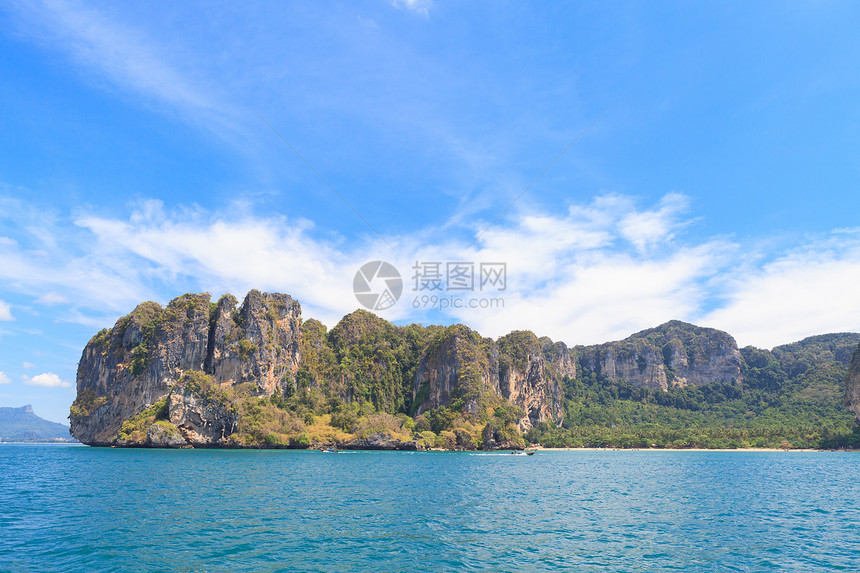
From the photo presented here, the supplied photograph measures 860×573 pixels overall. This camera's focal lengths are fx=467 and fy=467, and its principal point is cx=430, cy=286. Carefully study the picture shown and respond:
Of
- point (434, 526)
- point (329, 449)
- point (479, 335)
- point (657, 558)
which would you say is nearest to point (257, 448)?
point (329, 449)

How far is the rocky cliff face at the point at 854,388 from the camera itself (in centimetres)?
13412

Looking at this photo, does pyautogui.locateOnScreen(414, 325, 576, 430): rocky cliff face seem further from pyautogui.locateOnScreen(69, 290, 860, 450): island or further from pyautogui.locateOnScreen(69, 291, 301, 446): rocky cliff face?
pyautogui.locateOnScreen(69, 291, 301, 446): rocky cliff face

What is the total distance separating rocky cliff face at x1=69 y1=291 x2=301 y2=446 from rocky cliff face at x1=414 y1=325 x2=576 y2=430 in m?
46.7

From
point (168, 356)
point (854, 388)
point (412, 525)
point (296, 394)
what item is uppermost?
point (168, 356)

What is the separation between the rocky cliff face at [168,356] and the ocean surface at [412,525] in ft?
266

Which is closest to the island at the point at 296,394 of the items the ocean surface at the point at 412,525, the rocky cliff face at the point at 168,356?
the rocky cliff face at the point at 168,356

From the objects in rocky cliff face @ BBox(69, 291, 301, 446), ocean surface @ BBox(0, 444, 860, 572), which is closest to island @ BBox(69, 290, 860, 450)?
rocky cliff face @ BBox(69, 291, 301, 446)

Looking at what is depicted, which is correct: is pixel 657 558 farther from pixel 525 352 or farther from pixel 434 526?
pixel 525 352

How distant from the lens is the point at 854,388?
135 metres

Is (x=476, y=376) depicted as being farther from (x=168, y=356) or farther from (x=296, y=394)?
(x=168, y=356)

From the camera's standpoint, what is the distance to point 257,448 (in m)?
115

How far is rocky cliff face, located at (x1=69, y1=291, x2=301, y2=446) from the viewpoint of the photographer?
124125mm

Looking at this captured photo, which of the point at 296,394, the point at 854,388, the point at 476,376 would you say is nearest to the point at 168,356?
the point at 296,394

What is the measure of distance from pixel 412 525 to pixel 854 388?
164738mm
